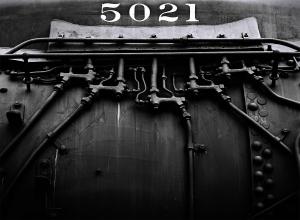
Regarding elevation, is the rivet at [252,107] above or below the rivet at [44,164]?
above

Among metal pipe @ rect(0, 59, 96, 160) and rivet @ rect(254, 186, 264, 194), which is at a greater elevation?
metal pipe @ rect(0, 59, 96, 160)

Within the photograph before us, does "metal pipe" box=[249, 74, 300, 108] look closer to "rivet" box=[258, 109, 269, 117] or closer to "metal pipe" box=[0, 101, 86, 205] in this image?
"rivet" box=[258, 109, 269, 117]

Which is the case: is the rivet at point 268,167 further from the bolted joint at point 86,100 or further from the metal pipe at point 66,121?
the bolted joint at point 86,100

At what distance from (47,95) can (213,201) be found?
5.36 feet

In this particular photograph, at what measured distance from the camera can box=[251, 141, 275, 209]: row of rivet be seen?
379 centimetres

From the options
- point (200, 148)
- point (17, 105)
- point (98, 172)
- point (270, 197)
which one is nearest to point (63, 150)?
point (98, 172)

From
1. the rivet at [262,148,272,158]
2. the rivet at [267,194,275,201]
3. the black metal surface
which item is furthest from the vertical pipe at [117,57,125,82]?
the rivet at [267,194,275,201]

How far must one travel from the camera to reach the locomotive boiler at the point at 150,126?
383cm

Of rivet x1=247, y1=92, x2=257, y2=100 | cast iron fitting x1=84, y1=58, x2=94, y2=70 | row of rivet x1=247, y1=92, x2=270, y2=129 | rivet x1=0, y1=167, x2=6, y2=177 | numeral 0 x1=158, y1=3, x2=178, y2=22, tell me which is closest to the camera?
rivet x1=0, y1=167, x2=6, y2=177

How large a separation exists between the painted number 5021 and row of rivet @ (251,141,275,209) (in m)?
1.57

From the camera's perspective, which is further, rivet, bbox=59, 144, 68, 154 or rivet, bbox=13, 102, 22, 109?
rivet, bbox=13, 102, 22, 109

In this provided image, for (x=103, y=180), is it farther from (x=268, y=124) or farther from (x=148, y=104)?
(x=268, y=124)

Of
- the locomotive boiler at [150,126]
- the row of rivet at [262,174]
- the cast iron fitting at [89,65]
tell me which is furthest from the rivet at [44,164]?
the row of rivet at [262,174]

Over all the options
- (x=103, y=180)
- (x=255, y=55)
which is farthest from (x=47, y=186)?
(x=255, y=55)
